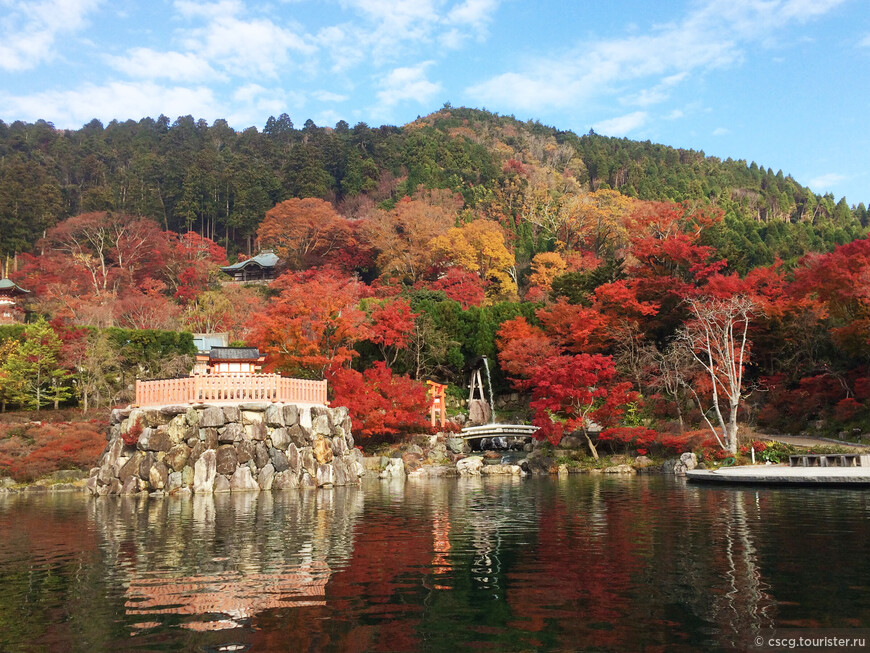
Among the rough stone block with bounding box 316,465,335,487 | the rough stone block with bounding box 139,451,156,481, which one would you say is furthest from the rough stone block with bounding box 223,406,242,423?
the rough stone block with bounding box 316,465,335,487

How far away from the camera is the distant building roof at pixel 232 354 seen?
24.0 metres

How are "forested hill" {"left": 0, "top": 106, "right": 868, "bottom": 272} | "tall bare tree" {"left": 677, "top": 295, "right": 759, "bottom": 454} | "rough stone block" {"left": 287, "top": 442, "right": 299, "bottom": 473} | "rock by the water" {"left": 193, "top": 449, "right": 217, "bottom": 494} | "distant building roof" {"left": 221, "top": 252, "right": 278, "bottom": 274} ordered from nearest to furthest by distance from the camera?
"rock by the water" {"left": 193, "top": 449, "right": 217, "bottom": 494}
"rough stone block" {"left": 287, "top": 442, "right": 299, "bottom": 473}
"tall bare tree" {"left": 677, "top": 295, "right": 759, "bottom": 454}
"distant building roof" {"left": 221, "top": 252, "right": 278, "bottom": 274}
"forested hill" {"left": 0, "top": 106, "right": 868, "bottom": 272}

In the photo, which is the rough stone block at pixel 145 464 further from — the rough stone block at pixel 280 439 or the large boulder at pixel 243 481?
the rough stone block at pixel 280 439

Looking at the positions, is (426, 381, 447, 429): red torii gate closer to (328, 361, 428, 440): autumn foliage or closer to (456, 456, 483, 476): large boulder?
(328, 361, 428, 440): autumn foliage

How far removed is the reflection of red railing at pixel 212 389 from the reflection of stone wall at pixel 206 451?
0.40 meters

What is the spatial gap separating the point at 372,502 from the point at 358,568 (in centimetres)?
892

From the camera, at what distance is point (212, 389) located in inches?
837

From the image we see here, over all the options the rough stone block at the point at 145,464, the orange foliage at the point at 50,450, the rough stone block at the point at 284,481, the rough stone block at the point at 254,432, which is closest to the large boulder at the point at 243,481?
the rough stone block at the point at 284,481

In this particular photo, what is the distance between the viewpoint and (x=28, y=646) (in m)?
5.79

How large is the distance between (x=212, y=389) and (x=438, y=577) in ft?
48.3

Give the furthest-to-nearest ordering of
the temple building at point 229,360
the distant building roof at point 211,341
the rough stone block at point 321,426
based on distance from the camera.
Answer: the distant building roof at point 211,341 < the temple building at point 229,360 < the rough stone block at point 321,426

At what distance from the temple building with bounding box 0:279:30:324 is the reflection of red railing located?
30.4 meters

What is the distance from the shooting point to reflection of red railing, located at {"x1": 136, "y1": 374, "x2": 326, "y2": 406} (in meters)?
21.2

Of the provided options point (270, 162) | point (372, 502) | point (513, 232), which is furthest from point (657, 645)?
point (270, 162)
